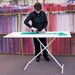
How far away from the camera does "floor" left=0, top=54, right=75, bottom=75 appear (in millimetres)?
3936

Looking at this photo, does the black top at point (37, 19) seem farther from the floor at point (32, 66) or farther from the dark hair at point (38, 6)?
the floor at point (32, 66)

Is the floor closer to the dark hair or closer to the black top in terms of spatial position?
the black top

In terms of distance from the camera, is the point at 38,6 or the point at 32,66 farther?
the point at 32,66

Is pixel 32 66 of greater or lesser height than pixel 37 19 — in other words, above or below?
below

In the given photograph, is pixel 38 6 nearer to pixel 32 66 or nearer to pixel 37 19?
pixel 37 19

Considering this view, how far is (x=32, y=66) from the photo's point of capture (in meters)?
4.29

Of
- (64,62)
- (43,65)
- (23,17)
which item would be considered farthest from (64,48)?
(23,17)

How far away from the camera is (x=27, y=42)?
16.8 ft

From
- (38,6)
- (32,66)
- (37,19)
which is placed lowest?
(32,66)

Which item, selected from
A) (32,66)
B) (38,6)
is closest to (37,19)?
(38,6)

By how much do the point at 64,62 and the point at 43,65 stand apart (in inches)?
18.7

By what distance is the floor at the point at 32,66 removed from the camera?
12.9ft

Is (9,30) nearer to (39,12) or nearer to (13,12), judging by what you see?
(13,12)

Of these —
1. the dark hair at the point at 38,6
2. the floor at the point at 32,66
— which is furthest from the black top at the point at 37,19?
the floor at the point at 32,66
